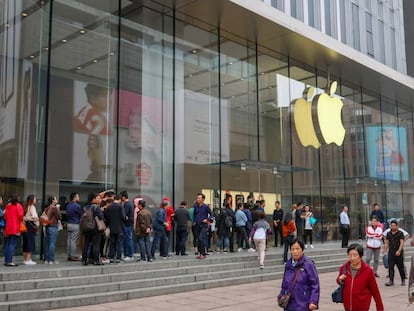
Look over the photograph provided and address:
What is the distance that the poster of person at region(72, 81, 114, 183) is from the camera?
49.9ft

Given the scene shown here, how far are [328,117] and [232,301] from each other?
16395 millimetres

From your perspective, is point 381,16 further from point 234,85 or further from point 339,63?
point 234,85

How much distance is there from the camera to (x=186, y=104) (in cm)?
1811

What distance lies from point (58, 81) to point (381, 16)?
20.1 meters

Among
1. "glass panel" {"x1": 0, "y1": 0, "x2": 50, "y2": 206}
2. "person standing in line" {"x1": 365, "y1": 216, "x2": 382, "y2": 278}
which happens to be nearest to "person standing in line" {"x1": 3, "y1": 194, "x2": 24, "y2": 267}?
"glass panel" {"x1": 0, "y1": 0, "x2": 50, "y2": 206}

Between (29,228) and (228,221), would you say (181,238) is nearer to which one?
(228,221)

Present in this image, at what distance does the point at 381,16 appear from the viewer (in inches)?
1077

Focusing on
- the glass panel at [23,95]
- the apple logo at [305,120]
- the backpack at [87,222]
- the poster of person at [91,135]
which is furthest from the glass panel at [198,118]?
the backpack at [87,222]

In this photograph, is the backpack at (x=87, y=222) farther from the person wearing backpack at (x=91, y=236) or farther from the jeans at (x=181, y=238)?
the jeans at (x=181, y=238)

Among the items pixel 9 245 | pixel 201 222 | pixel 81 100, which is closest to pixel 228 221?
pixel 201 222

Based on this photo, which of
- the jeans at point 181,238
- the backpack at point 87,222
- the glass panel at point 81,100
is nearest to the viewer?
the backpack at point 87,222

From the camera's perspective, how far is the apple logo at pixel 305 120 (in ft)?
75.0

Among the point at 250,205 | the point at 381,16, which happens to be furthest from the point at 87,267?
the point at 381,16

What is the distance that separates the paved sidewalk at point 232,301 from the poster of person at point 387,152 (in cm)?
1699
